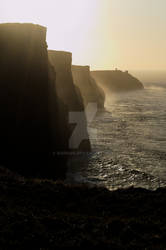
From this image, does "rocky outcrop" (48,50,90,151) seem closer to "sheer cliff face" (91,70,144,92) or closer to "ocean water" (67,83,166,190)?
"ocean water" (67,83,166,190)

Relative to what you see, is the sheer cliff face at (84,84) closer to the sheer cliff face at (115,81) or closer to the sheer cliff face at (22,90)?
the sheer cliff face at (22,90)

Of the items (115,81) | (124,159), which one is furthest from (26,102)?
(115,81)

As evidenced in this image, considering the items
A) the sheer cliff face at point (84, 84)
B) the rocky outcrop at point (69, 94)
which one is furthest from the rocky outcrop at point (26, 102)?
the sheer cliff face at point (84, 84)

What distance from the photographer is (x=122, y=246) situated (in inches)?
429

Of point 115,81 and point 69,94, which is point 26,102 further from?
point 115,81

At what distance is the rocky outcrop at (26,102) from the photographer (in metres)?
27.5

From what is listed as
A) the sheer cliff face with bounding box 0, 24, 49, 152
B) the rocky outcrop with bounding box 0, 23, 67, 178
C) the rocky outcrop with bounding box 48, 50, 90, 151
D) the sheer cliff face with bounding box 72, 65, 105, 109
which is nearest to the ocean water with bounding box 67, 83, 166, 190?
the rocky outcrop with bounding box 48, 50, 90, 151

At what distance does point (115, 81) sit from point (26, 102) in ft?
486

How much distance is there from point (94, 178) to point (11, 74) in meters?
12.8

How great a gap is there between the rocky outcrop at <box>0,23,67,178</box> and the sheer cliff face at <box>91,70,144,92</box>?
437 ft

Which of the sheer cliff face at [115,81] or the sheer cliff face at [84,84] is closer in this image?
the sheer cliff face at [84,84]

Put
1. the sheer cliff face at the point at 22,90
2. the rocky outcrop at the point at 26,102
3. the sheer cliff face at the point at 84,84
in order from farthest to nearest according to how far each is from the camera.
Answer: the sheer cliff face at the point at 84,84
the sheer cliff face at the point at 22,90
the rocky outcrop at the point at 26,102

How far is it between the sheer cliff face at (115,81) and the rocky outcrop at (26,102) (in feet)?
437

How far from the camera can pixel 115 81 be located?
174m
